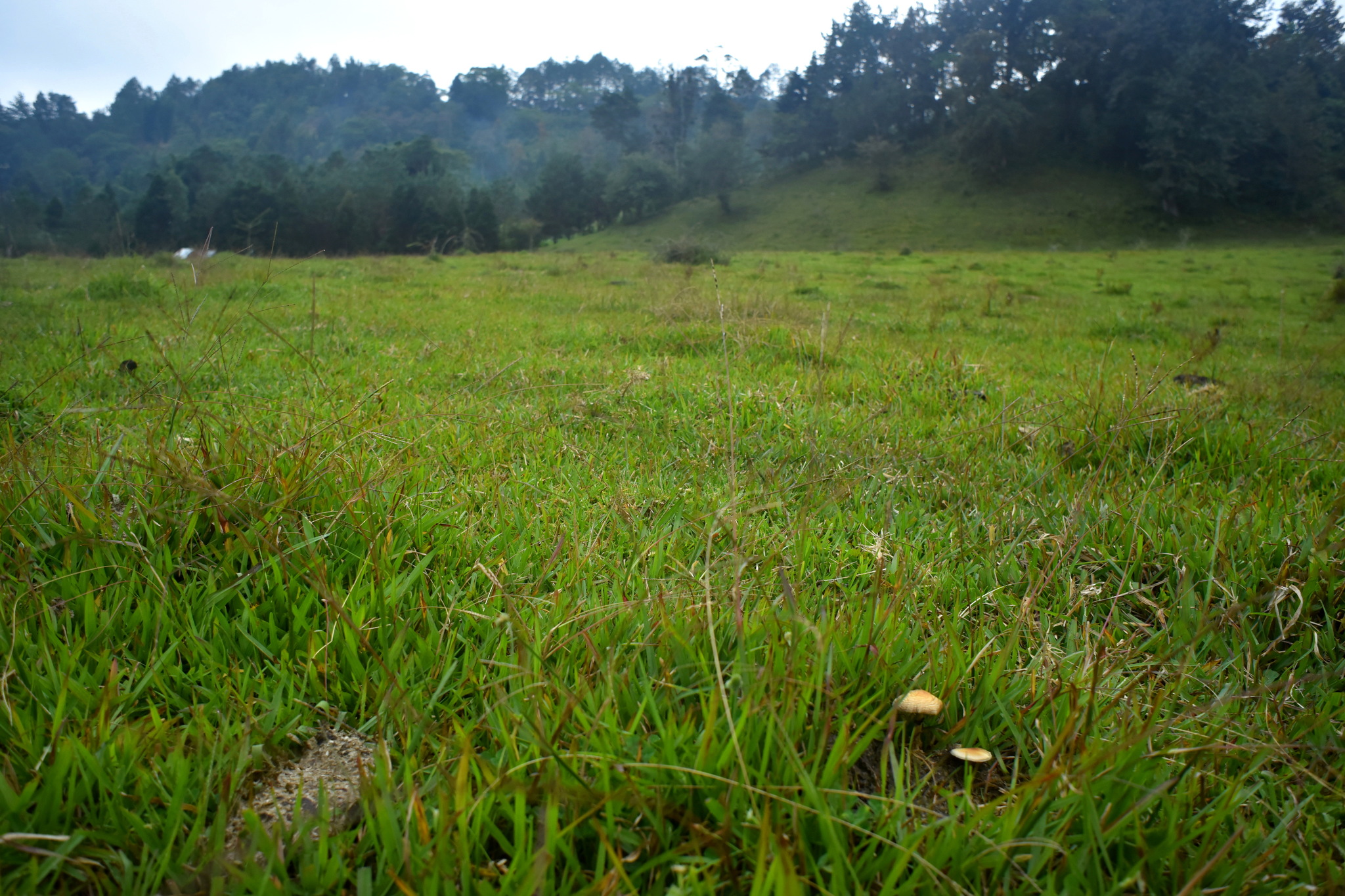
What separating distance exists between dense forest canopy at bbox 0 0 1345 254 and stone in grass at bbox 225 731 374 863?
25.9 meters

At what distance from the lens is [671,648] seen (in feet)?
4.85

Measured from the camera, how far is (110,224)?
43719 mm

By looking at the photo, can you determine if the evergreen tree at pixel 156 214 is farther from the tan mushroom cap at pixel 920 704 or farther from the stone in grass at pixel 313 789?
the tan mushroom cap at pixel 920 704

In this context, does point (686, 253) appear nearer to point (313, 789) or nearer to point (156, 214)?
point (313, 789)

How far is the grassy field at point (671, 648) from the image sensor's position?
109 centimetres

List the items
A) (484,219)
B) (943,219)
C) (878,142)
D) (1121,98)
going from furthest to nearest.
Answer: (878,142) < (1121,98) < (943,219) < (484,219)

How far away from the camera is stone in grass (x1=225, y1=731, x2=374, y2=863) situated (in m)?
1.12

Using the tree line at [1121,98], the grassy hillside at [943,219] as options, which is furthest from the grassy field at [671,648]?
the tree line at [1121,98]

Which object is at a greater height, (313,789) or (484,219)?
(484,219)

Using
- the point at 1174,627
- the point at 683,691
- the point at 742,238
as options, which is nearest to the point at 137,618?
the point at 683,691

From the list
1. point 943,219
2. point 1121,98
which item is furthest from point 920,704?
point 1121,98

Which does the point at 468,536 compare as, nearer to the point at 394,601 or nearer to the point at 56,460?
the point at 394,601

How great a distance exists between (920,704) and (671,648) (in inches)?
20.5

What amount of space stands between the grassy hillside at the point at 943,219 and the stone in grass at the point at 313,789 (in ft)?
129
